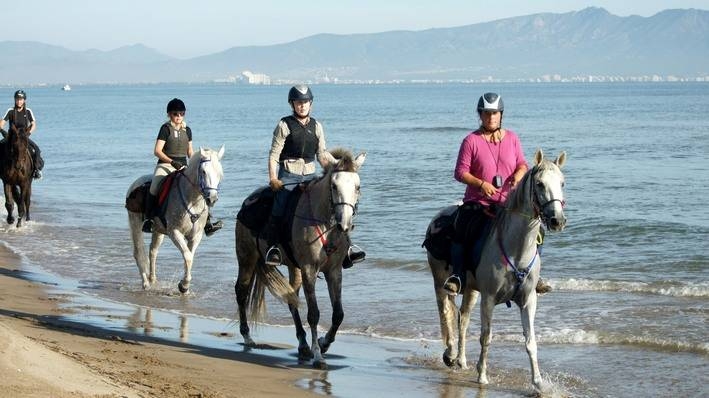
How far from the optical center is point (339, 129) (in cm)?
7206

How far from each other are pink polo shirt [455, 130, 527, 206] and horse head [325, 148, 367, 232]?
99cm

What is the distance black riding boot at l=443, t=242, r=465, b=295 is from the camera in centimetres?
1014

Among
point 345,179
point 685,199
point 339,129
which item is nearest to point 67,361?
point 345,179

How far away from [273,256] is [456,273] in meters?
2.13

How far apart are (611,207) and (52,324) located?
1668 cm

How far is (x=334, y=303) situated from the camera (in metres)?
11.0

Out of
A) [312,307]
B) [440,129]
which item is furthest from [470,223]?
[440,129]

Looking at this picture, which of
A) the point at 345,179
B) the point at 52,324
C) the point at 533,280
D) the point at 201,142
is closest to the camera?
the point at 533,280

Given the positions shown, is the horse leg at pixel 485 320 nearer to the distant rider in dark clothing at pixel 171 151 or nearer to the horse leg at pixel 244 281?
the horse leg at pixel 244 281

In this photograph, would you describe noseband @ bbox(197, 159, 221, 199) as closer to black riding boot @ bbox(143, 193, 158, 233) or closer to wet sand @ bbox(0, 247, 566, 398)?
black riding boot @ bbox(143, 193, 158, 233)

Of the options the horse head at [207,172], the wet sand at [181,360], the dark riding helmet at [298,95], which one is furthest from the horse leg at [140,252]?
the dark riding helmet at [298,95]

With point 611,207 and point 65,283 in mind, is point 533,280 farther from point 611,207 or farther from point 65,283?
point 611,207

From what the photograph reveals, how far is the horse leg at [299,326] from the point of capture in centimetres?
1119

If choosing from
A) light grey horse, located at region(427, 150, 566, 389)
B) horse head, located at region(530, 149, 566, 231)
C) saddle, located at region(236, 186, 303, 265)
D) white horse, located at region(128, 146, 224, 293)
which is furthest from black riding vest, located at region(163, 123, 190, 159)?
horse head, located at region(530, 149, 566, 231)
